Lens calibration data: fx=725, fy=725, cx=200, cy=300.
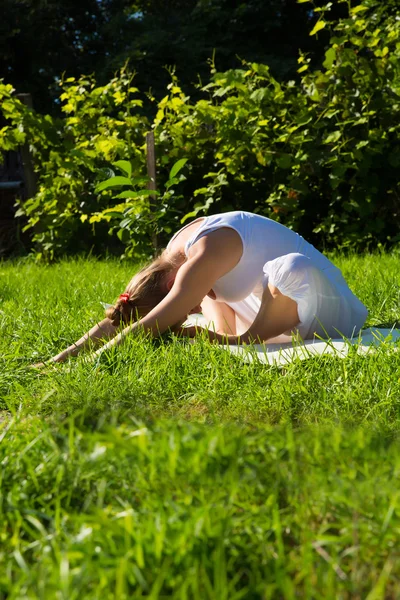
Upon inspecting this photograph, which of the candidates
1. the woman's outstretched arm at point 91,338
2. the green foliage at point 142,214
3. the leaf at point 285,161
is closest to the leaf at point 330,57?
the leaf at point 285,161

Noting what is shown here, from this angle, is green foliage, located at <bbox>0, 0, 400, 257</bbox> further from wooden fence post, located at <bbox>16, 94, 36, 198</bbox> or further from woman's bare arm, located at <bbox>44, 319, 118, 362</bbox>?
woman's bare arm, located at <bbox>44, 319, 118, 362</bbox>

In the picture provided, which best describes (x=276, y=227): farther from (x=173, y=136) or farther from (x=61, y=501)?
(x=173, y=136)

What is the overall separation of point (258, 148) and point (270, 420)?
13.9ft

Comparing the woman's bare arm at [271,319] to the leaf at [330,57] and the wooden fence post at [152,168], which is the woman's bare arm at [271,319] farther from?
the leaf at [330,57]

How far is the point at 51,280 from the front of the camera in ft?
17.7

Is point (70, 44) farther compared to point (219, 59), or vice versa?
point (70, 44)

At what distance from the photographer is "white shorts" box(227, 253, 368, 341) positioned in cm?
328

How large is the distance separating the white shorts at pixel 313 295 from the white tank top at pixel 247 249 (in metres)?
0.08

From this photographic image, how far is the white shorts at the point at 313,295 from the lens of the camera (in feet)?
10.8

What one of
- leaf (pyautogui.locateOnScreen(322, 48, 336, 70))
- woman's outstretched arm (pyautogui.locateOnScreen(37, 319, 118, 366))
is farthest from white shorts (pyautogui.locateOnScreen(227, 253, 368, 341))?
leaf (pyautogui.locateOnScreen(322, 48, 336, 70))

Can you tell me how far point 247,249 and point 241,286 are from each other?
19cm

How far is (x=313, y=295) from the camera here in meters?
3.34

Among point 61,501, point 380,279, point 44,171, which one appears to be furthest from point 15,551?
point 44,171

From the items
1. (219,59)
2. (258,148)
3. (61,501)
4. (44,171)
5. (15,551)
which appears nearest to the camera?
(15,551)
